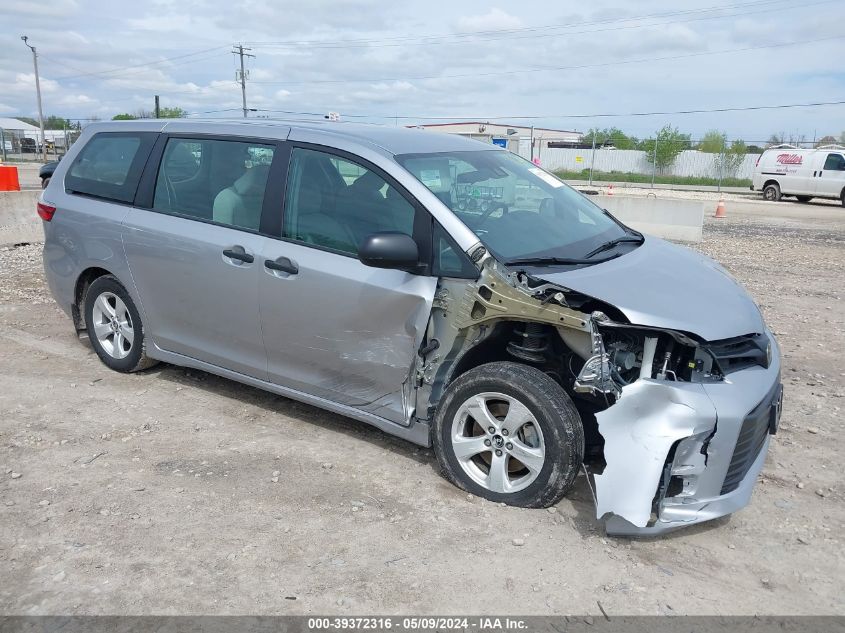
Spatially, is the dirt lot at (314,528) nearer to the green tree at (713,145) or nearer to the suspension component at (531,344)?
the suspension component at (531,344)

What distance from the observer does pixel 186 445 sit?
4.46 metres

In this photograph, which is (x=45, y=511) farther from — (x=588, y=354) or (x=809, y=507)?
(x=809, y=507)

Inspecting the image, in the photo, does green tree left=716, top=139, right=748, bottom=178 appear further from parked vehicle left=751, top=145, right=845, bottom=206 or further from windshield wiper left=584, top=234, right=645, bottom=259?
windshield wiper left=584, top=234, right=645, bottom=259

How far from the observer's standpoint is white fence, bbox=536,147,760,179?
38.4 meters

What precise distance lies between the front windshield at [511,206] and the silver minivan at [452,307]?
0.02 meters

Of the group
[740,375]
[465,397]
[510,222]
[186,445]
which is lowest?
[186,445]

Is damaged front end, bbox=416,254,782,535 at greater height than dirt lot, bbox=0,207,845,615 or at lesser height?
greater

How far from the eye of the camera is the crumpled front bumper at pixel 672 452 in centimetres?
318

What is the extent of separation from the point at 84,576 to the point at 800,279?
9534 mm

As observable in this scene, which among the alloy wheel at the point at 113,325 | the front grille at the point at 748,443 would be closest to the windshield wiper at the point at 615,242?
the front grille at the point at 748,443

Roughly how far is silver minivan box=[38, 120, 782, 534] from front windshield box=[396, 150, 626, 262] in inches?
0.6

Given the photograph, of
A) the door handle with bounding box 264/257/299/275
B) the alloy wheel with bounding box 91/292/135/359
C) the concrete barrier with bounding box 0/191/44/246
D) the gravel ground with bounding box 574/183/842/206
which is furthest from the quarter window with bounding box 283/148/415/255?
the gravel ground with bounding box 574/183/842/206

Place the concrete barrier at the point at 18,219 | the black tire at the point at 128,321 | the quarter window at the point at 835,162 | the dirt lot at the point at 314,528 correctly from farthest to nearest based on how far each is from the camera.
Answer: the quarter window at the point at 835,162
the concrete barrier at the point at 18,219
the black tire at the point at 128,321
the dirt lot at the point at 314,528

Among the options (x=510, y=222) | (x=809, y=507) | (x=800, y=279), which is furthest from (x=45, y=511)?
(x=800, y=279)
